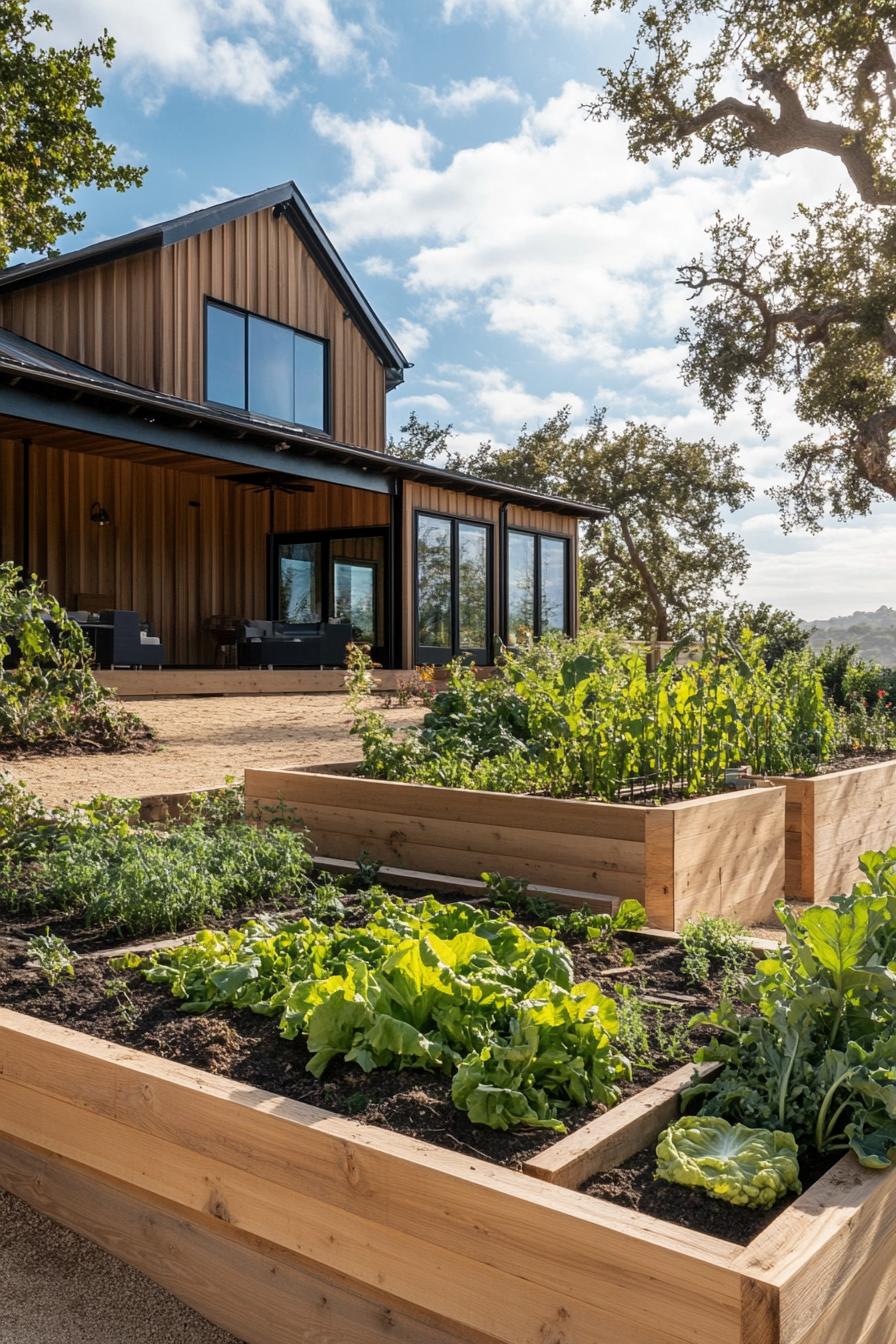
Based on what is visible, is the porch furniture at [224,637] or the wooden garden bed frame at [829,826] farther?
the porch furniture at [224,637]

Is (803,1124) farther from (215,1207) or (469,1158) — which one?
(215,1207)

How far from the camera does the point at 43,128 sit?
13586 millimetres

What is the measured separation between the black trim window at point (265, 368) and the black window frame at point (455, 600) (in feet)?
10.8

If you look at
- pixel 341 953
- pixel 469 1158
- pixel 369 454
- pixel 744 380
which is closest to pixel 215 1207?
pixel 469 1158

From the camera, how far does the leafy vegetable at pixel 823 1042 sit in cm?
175

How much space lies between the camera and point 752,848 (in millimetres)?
4227

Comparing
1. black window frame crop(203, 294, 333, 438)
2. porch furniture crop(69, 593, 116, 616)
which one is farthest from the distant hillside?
porch furniture crop(69, 593, 116, 616)

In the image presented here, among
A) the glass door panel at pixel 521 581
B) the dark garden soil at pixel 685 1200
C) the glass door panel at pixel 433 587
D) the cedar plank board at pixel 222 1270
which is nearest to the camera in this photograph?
the dark garden soil at pixel 685 1200

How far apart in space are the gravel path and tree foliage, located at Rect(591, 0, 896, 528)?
16.0 m

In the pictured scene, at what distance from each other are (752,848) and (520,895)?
122 centimetres

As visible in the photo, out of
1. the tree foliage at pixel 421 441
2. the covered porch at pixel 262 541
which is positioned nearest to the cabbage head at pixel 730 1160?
the covered porch at pixel 262 541

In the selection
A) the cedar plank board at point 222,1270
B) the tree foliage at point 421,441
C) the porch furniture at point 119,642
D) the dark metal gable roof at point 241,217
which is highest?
the tree foliage at point 421,441

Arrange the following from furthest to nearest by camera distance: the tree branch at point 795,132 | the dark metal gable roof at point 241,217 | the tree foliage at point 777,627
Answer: the tree foliage at point 777,627, the tree branch at point 795,132, the dark metal gable roof at point 241,217

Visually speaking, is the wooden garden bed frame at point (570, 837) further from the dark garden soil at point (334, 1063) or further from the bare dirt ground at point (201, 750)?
the bare dirt ground at point (201, 750)
